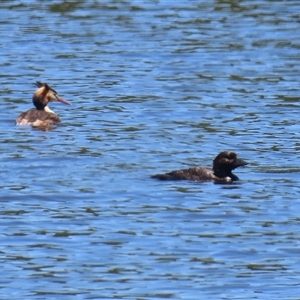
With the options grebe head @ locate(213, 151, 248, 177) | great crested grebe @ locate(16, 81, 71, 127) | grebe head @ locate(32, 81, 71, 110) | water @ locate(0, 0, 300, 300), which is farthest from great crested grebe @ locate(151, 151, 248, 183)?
grebe head @ locate(32, 81, 71, 110)

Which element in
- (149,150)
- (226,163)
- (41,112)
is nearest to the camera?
(226,163)

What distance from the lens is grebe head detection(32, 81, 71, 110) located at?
909 inches

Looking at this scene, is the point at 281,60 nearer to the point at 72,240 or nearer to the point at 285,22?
the point at 285,22

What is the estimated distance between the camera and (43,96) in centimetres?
2317

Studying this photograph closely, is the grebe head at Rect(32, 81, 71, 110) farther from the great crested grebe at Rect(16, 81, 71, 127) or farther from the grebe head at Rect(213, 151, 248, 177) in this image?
the grebe head at Rect(213, 151, 248, 177)

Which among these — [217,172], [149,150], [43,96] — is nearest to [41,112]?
[43,96]

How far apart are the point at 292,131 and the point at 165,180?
3996 mm

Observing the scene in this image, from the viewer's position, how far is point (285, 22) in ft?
106

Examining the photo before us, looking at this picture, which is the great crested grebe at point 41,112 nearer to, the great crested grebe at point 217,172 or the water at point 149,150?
the water at point 149,150

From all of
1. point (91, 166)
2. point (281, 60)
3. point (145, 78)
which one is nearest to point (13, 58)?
point (145, 78)

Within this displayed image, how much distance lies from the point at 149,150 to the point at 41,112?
12.1 feet

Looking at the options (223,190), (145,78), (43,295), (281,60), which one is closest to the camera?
(43,295)

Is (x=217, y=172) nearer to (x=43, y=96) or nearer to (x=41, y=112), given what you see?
(x=41, y=112)

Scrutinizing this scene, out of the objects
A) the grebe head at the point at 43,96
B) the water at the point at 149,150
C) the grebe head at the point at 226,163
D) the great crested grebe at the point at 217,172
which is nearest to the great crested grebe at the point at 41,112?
the grebe head at the point at 43,96
